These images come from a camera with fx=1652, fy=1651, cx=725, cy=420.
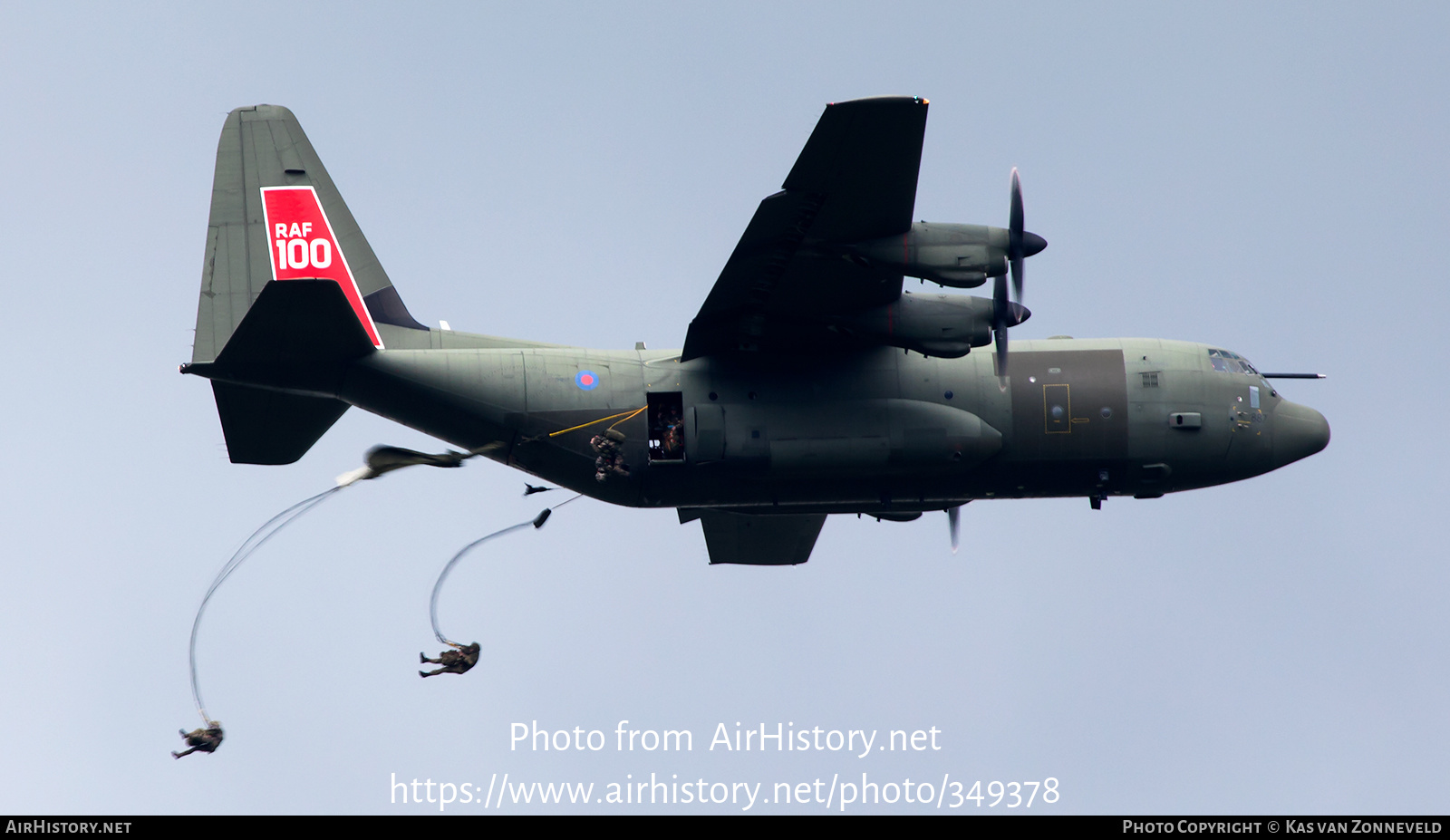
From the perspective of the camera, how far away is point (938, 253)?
2483 cm

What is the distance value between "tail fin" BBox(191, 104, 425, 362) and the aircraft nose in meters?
14.8

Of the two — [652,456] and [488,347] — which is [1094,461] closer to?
[652,456]

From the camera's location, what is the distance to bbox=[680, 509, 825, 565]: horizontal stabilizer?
31109 mm

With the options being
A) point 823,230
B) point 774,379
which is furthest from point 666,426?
point 823,230

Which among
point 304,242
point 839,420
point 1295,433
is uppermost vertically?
point 304,242

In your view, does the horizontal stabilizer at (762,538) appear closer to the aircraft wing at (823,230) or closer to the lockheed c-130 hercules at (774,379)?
the lockheed c-130 hercules at (774,379)

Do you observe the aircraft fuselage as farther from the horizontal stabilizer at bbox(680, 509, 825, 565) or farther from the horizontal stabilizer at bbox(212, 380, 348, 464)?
the horizontal stabilizer at bbox(680, 509, 825, 565)

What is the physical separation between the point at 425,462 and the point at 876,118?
29.4 ft

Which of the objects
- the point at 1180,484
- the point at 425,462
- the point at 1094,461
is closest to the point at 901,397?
the point at 1094,461

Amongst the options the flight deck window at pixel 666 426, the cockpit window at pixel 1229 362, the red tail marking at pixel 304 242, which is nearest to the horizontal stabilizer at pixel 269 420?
the red tail marking at pixel 304 242

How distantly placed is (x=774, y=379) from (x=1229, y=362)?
813cm

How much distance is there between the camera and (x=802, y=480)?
26.7 m

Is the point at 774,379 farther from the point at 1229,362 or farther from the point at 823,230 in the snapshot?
the point at 1229,362

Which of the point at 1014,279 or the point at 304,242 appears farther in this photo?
the point at 304,242
